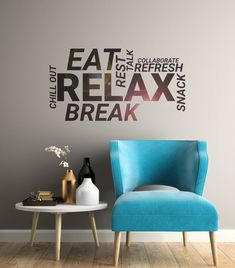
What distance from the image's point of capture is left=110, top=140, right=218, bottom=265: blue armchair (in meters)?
3.37

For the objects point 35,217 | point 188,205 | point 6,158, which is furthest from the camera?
point 6,158

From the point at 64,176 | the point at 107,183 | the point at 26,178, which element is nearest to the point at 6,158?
the point at 26,178

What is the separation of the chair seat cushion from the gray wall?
913 millimetres

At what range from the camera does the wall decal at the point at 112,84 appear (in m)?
4.27

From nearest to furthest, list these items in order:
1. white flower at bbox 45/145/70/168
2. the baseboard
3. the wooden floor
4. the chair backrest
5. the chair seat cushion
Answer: the chair seat cushion, the wooden floor, the chair backrest, white flower at bbox 45/145/70/168, the baseboard

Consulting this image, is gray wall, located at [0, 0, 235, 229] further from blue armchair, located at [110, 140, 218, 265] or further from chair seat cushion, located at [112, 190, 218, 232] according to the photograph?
chair seat cushion, located at [112, 190, 218, 232]

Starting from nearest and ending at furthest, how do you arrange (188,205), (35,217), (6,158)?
(188,205)
(35,217)
(6,158)

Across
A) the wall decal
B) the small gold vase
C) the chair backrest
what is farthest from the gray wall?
the small gold vase

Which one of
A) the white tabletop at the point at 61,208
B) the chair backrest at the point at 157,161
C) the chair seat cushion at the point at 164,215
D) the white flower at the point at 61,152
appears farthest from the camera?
the white flower at the point at 61,152

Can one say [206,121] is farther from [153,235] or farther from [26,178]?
[26,178]

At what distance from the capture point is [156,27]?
14.1ft

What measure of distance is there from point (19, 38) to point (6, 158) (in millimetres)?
971

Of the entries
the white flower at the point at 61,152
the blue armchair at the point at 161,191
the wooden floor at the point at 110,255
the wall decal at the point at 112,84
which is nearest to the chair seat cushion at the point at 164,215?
the blue armchair at the point at 161,191

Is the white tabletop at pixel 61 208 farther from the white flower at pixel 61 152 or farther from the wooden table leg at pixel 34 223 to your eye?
the white flower at pixel 61 152
